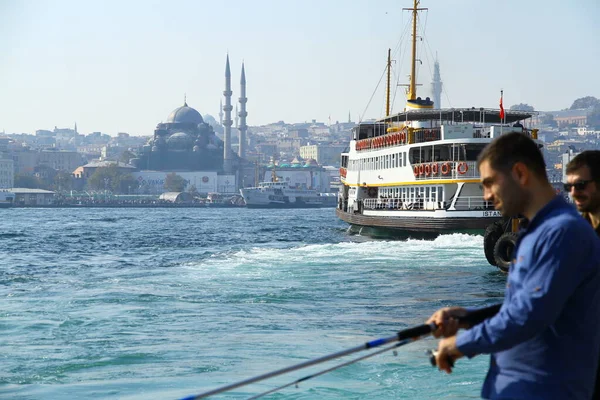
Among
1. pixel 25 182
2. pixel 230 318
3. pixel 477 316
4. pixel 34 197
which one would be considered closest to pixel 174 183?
pixel 25 182

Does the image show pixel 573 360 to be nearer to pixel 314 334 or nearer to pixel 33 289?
pixel 314 334

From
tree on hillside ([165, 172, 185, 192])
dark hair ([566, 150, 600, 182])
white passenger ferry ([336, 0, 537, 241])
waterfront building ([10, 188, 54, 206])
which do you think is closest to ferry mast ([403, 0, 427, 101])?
white passenger ferry ([336, 0, 537, 241])

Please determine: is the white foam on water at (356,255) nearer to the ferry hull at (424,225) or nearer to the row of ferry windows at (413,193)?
the ferry hull at (424,225)

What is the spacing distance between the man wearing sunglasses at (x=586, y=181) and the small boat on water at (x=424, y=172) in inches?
1037

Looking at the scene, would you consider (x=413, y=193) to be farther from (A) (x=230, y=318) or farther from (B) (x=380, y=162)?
(A) (x=230, y=318)

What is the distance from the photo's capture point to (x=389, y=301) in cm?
1802

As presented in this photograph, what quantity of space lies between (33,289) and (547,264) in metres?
19.3

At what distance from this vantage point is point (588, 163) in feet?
A: 13.9

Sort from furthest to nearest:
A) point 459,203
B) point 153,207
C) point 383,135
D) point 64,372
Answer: point 153,207
point 383,135
point 459,203
point 64,372

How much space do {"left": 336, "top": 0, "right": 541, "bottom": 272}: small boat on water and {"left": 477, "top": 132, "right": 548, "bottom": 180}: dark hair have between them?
27298mm

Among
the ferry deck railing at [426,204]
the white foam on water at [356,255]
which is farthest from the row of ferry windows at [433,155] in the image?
the white foam on water at [356,255]

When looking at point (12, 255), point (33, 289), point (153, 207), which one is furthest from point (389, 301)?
point (153, 207)

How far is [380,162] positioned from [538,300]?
36687 mm

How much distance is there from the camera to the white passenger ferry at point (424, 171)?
32812 mm
